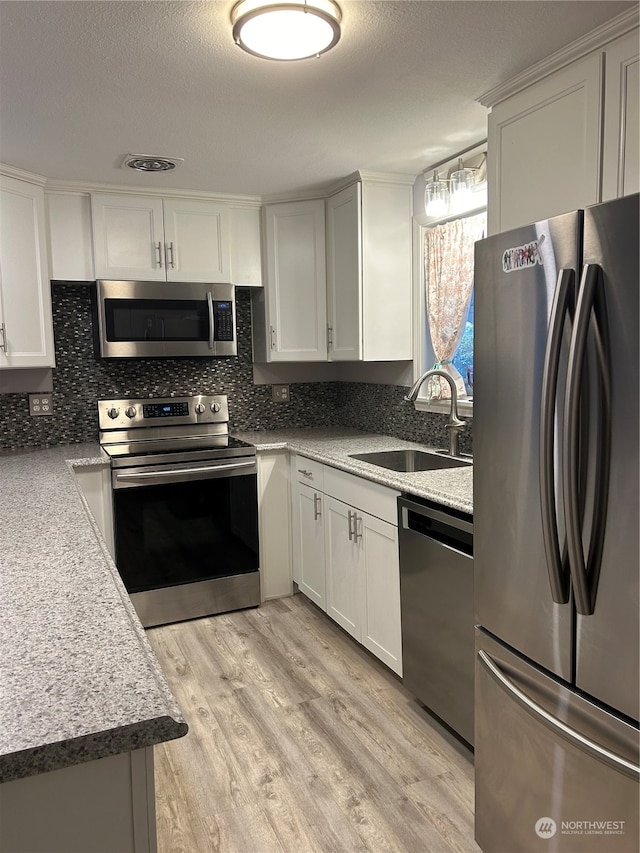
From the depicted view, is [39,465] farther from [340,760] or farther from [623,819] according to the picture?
[623,819]

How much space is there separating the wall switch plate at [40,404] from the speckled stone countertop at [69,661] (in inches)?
69.1

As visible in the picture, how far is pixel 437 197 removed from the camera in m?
2.94

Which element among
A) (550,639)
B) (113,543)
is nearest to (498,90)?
(550,639)

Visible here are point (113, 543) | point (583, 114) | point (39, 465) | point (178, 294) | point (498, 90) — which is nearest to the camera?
point (583, 114)

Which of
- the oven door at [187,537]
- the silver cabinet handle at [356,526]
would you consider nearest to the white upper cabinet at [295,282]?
the oven door at [187,537]

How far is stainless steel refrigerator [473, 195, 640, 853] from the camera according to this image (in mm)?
1299

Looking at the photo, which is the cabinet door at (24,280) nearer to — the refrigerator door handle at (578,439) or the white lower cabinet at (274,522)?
the white lower cabinet at (274,522)

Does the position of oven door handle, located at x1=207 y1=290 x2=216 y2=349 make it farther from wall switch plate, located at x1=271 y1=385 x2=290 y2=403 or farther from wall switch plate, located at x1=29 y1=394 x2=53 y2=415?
wall switch plate, located at x1=29 y1=394 x2=53 y2=415

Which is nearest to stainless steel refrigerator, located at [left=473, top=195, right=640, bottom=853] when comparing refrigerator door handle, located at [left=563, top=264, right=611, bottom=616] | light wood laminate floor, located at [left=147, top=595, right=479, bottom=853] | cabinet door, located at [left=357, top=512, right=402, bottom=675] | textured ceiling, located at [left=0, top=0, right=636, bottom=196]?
refrigerator door handle, located at [left=563, top=264, right=611, bottom=616]

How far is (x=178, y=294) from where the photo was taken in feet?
11.6

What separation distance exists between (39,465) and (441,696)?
2039mm

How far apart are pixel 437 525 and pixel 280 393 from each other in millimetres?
2078

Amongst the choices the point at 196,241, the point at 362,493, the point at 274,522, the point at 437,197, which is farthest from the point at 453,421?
the point at 196,241

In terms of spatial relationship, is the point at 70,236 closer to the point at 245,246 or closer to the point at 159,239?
the point at 159,239
